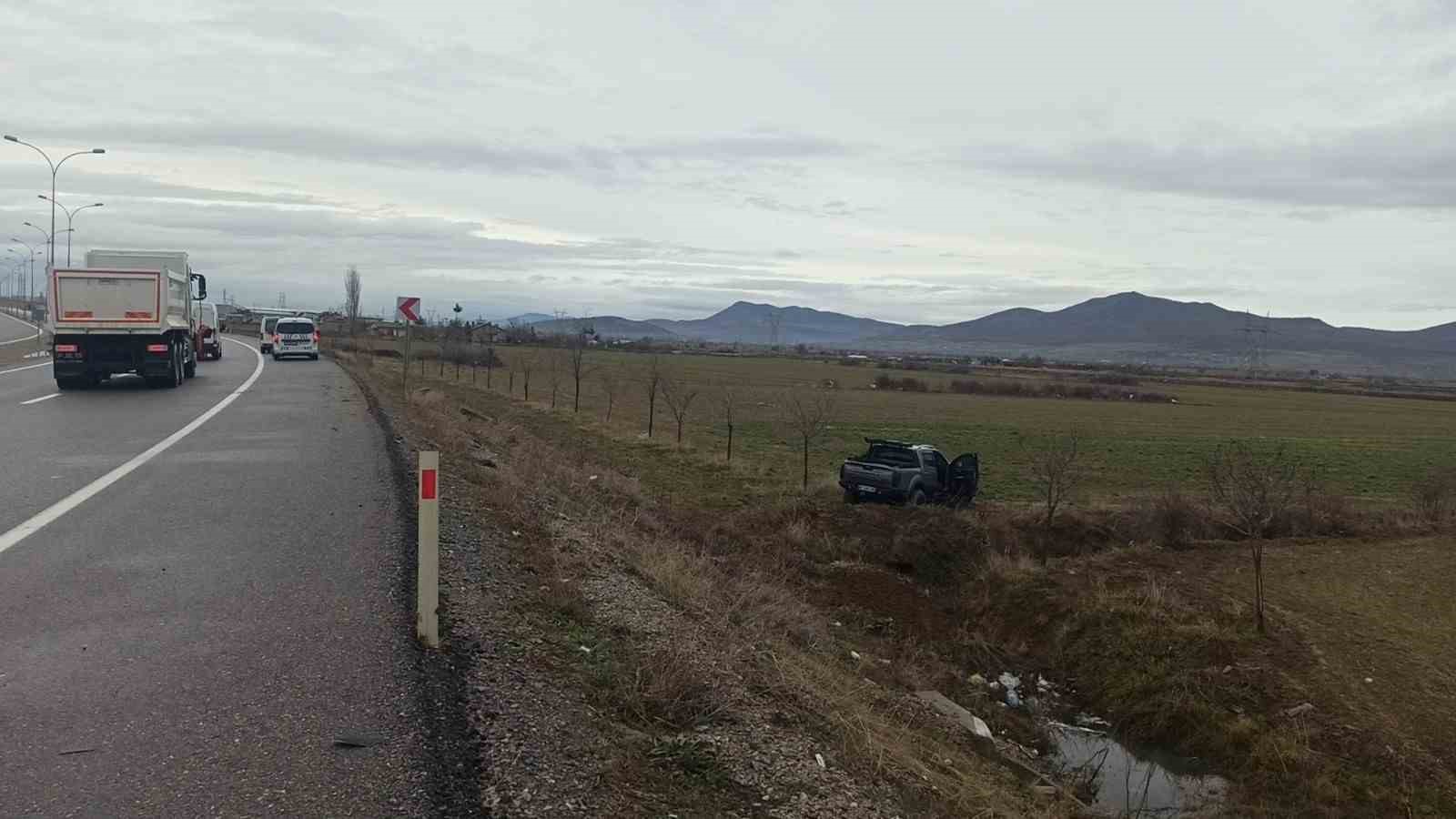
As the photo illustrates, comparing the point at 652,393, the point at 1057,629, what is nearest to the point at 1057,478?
the point at 1057,629

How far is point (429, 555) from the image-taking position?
18.9 ft

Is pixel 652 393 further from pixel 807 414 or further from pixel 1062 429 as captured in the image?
pixel 1062 429

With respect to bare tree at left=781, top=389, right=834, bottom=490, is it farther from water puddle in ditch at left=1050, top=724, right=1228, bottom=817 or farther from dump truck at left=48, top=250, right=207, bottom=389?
dump truck at left=48, top=250, right=207, bottom=389

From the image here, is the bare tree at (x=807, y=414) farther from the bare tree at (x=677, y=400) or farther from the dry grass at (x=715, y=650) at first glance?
the dry grass at (x=715, y=650)

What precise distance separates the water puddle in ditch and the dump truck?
20.5 metres

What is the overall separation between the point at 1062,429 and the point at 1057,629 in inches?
1156

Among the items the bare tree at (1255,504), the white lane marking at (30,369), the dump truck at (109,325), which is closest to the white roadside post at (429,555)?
the bare tree at (1255,504)

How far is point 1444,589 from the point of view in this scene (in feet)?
55.7

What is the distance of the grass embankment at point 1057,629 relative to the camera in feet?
31.7

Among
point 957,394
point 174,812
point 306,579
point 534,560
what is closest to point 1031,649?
point 534,560

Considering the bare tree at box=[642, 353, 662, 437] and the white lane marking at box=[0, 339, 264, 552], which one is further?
the bare tree at box=[642, 353, 662, 437]

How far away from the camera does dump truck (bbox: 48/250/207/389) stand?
2192cm

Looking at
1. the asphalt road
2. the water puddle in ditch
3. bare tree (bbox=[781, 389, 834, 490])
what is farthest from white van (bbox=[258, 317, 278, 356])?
the water puddle in ditch

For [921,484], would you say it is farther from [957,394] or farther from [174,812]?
[957,394]
